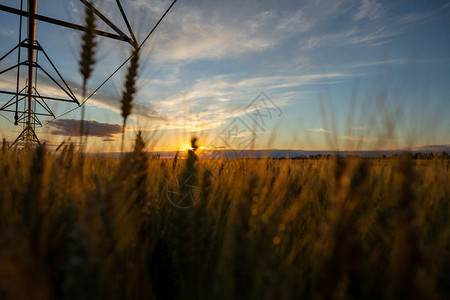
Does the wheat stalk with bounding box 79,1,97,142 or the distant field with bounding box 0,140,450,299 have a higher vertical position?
the wheat stalk with bounding box 79,1,97,142

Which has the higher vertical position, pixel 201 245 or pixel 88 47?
pixel 88 47

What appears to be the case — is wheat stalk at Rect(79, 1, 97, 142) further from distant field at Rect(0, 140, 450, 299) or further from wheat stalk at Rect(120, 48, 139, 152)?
distant field at Rect(0, 140, 450, 299)

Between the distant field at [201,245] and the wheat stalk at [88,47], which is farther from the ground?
the wheat stalk at [88,47]

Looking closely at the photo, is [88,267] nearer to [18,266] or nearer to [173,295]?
[18,266]

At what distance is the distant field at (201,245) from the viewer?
651 millimetres

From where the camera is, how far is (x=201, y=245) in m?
0.94

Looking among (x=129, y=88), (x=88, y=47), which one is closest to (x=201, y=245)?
(x=129, y=88)

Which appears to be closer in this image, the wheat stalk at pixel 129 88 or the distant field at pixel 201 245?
the distant field at pixel 201 245

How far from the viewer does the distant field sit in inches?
25.6

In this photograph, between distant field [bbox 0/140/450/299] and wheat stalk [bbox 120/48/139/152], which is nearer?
distant field [bbox 0/140/450/299]

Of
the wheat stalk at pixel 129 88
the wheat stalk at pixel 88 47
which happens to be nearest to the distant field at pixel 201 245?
the wheat stalk at pixel 129 88

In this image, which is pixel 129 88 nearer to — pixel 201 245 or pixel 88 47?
pixel 88 47

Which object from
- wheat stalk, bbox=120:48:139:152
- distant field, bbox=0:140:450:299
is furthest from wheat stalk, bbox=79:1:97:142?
distant field, bbox=0:140:450:299

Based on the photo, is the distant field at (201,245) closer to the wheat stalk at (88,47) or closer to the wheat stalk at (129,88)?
the wheat stalk at (129,88)
